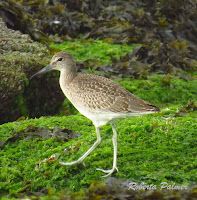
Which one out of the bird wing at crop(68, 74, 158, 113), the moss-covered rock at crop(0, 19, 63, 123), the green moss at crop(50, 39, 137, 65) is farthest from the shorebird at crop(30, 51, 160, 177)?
the green moss at crop(50, 39, 137, 65)

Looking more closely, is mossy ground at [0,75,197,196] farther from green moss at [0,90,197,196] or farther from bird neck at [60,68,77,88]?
bird neck at [60,68,77,88]

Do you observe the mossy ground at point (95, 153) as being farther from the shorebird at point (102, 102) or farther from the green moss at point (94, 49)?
the green moss at point (94, 49)

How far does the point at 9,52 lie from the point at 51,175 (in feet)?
11.6

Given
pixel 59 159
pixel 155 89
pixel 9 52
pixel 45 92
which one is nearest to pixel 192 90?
pixel 155 89

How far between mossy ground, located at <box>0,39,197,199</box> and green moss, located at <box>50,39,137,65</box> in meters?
2.86

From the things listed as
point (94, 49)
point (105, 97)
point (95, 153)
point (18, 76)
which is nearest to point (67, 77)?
point (105, 97)

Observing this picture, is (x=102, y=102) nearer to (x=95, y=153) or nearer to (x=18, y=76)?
(x=95, y=153)

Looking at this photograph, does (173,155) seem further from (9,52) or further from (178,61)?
(178,61)

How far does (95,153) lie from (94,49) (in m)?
4.84

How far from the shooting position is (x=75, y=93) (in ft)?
18.4

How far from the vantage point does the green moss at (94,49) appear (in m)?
9.75

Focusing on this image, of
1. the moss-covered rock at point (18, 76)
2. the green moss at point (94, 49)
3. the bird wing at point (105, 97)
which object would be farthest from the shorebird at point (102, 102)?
the green moss at point (94, 49)

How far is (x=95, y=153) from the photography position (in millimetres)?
5652

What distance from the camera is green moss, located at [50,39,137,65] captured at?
9.75m
